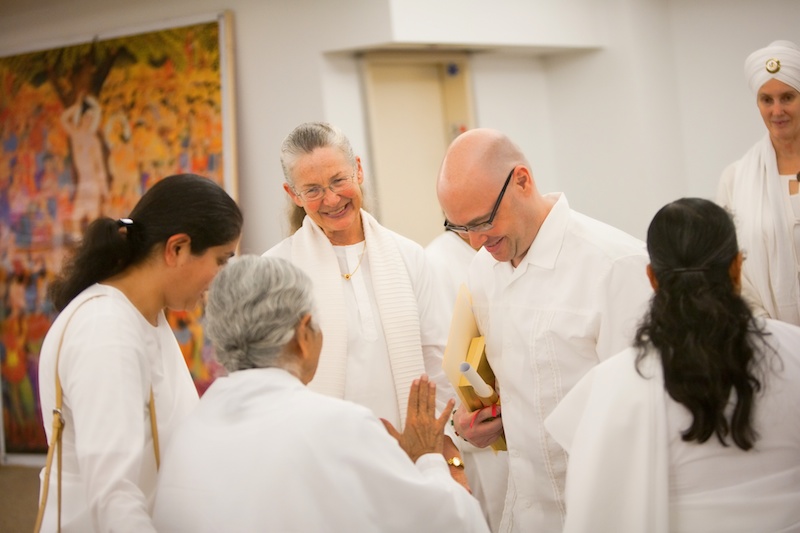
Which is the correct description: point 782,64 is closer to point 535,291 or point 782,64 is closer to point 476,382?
point 535,291

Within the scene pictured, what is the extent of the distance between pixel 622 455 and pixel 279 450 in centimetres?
78

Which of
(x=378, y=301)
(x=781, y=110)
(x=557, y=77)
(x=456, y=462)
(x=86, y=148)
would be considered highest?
(x=557, y=77)

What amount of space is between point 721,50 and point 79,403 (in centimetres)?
665

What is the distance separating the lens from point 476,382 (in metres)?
2.96

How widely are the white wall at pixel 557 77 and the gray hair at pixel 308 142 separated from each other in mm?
2758

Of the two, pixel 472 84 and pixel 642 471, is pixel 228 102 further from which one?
pixel 642 471

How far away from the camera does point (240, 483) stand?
219cm

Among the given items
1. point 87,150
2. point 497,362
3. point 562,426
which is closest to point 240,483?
point 562,426

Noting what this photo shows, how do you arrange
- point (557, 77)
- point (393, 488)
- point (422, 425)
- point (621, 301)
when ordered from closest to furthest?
point (393, 488) < point (422, 425) < point (621, 301) < point (557, 77)

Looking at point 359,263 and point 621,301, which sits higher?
point 359,263

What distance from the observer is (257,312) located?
2318 millimetres

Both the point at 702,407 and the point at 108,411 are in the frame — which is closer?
the point at 702,407

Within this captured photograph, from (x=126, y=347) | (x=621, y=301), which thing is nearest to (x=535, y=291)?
(x=621, y=301)

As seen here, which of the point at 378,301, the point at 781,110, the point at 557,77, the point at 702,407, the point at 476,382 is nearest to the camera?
the point at 702,407
